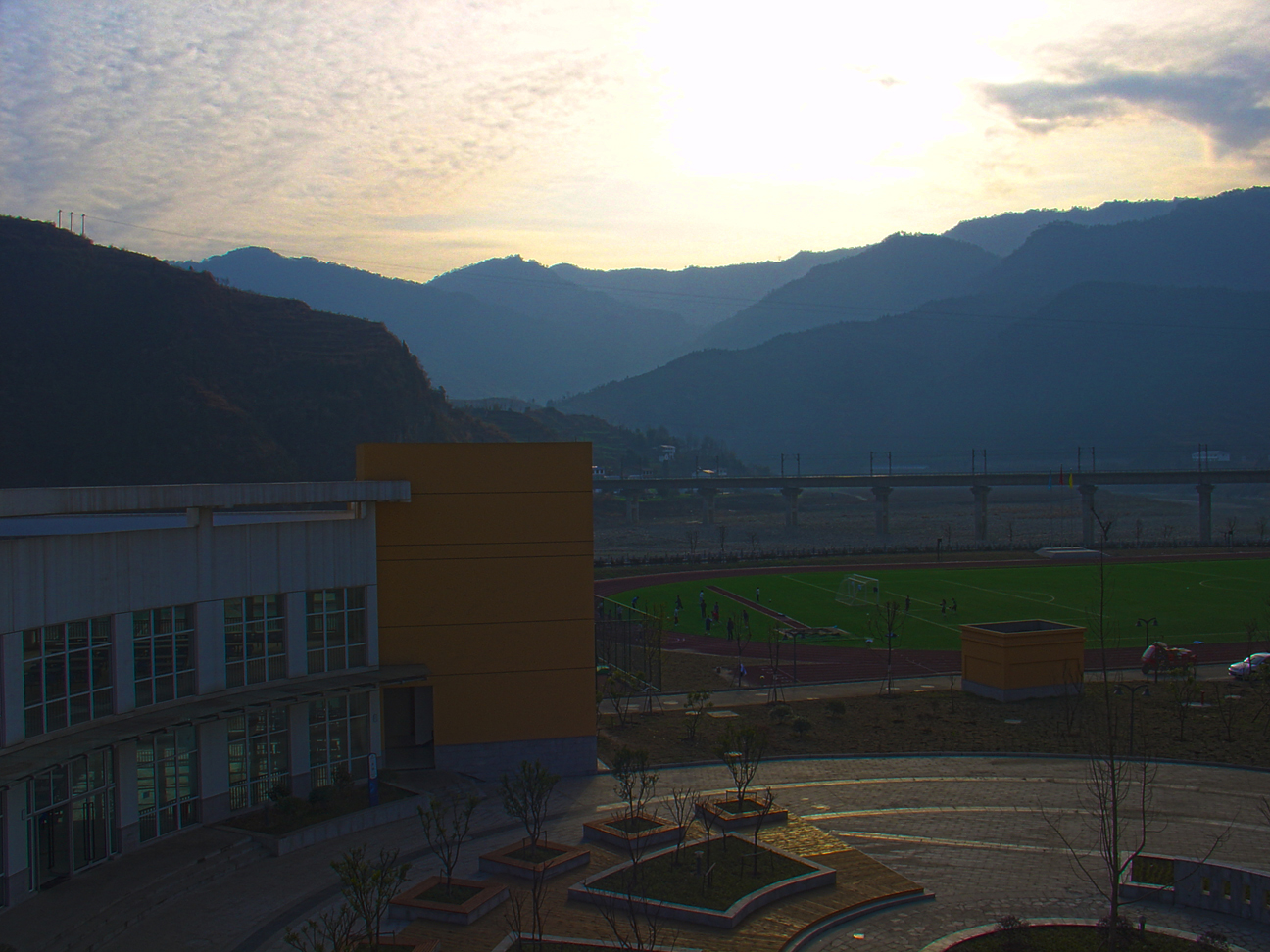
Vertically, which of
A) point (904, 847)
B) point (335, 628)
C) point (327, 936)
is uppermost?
point (335, 628)

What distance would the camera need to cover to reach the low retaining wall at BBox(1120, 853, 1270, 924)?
14883 mm

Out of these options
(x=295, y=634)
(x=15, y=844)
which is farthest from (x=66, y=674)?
(x=295, y=634)

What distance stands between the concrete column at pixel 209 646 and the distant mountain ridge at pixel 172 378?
286 feet

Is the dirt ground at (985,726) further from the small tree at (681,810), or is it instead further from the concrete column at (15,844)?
the concrete column at (15,844)

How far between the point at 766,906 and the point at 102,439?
105878 mm

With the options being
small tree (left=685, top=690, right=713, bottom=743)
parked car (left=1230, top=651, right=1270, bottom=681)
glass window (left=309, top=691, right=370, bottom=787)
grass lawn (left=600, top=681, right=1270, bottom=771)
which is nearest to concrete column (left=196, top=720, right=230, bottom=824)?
glass window (left=309, top=691, right=370, bottom=787)

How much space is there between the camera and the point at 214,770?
18.9 metres

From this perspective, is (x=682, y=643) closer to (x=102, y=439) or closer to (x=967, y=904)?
(x=967, y=904)

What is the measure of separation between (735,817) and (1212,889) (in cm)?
801

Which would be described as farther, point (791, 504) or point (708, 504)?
point (708, 504)

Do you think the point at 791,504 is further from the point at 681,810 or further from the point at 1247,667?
the point at 681,810

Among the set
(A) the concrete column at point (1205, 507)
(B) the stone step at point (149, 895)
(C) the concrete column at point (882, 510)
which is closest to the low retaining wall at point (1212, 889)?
(B) the stone step at point (149, 895)

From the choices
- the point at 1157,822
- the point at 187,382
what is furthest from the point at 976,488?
the point at 1157,822

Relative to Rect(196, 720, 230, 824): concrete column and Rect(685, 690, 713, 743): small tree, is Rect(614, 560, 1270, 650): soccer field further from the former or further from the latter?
Rect(196, 720, 230, 824): concrete column
